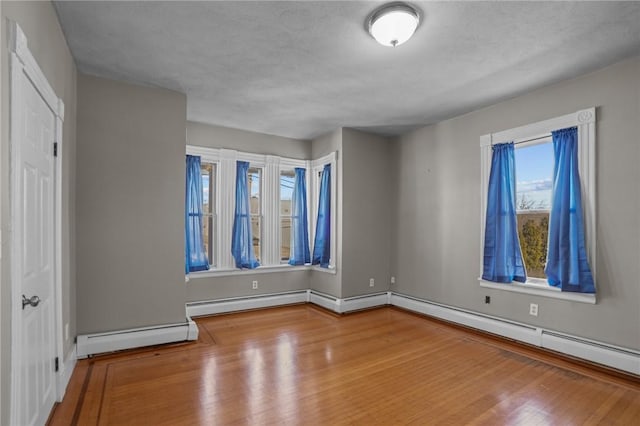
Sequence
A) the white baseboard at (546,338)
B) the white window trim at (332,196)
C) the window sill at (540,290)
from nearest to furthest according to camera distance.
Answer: the white baseboard at (546,338)
the window sill at (540,290)
the white window trim at (332,196)

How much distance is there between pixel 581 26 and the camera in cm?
248

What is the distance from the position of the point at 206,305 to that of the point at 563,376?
4.23m

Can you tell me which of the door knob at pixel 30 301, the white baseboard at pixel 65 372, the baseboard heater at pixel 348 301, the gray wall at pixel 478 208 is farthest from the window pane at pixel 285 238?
the door knob at pixel 30 301

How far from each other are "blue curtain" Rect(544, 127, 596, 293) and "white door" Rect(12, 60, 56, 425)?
4.29m

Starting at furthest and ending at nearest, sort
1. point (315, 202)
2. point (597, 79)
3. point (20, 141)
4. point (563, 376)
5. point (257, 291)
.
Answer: point (315, 202) → point (257, 291) → point (597, 79) → point (563, 376) → point (20, 141)

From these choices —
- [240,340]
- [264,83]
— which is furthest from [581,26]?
[240,340]

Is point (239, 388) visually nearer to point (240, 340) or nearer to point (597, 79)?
point (240, 340)

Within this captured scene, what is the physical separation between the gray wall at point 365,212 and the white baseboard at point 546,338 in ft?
3.13

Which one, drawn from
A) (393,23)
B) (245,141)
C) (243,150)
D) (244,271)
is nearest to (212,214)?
(244,271)

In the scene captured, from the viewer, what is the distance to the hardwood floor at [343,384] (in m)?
2.37

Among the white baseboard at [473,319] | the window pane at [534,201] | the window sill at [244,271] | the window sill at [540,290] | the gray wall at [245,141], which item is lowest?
the white baseboard at [473,319]

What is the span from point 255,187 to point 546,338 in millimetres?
4307

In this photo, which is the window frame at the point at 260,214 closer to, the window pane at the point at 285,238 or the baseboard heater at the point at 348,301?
the window pane at the point at 285,238

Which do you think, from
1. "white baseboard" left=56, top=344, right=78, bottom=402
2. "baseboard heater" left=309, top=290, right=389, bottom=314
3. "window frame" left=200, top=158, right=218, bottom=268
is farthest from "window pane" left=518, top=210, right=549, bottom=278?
"white baseboard" left=56, top=344, right=78, bottom=402
